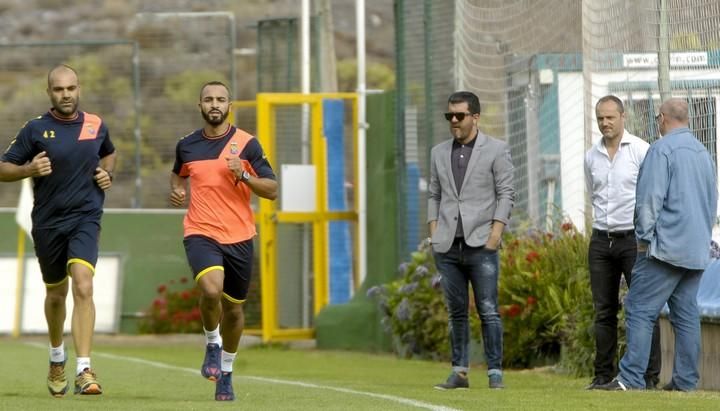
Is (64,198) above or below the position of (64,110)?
below

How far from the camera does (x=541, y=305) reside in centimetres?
1630

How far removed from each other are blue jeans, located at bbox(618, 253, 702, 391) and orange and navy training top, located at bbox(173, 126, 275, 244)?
2562 millimetres

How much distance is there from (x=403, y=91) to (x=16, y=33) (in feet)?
98.5

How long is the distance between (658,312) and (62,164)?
3.96 m

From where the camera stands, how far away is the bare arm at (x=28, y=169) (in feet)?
38.7

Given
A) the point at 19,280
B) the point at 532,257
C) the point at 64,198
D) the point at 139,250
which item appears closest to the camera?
the point at 64,198

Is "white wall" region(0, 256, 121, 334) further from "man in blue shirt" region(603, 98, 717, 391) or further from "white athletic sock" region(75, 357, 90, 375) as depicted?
"man in blue shirt" region(603, 98, 717, 391)

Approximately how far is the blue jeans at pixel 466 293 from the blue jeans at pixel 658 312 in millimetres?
1065

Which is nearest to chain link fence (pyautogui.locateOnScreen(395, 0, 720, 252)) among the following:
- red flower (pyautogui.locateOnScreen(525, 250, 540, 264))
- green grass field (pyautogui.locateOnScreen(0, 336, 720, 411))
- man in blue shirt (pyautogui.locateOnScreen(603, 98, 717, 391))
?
red flower (pyautogui.locateOnScreen(525, 250, 540, 264))

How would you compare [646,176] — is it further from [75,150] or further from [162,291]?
[162,291]

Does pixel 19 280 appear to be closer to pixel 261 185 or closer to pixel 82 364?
pixel 82 364

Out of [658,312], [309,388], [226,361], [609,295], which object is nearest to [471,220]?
[609,295]

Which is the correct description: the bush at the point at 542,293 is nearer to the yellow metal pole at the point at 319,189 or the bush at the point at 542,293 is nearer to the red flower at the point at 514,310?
the red flower at the point at 514,310

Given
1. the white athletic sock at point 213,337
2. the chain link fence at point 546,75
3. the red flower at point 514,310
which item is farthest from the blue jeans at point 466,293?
the red flower at point 514,310
